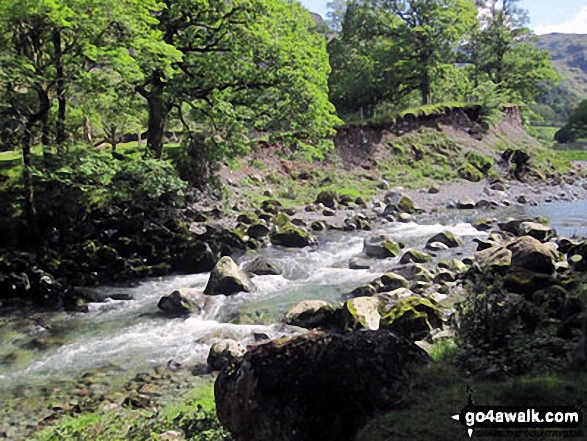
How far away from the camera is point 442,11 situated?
150ft

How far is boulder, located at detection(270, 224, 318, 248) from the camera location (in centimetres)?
2205

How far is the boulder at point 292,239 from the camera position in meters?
22.0

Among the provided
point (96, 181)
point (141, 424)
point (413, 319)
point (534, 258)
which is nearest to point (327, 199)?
point (96, 181)

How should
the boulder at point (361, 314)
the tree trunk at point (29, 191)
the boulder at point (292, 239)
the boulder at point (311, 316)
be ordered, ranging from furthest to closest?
the boulder at point (292, 239), the tree trunk at point (29, 191), the boulder at point (311, 316), the boulder at point (361, 314)

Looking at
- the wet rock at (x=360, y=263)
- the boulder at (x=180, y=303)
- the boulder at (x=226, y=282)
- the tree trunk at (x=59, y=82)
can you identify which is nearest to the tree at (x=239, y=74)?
the tree trunk at (x=59, y=82)

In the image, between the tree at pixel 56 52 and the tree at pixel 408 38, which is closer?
the tree at pixel 56 52

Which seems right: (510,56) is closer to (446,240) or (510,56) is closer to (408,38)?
(408,38)

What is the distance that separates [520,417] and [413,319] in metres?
5.83

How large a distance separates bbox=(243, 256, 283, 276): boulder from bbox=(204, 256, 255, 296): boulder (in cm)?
150

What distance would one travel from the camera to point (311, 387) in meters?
6.13

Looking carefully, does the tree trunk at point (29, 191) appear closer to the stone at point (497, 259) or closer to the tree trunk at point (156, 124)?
the tree trunk at point (156, 124)

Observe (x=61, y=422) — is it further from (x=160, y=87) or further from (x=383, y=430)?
(x=160, y=87)

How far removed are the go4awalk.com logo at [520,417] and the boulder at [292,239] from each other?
1652 centimetres

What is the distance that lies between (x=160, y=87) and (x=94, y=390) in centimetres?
1537
